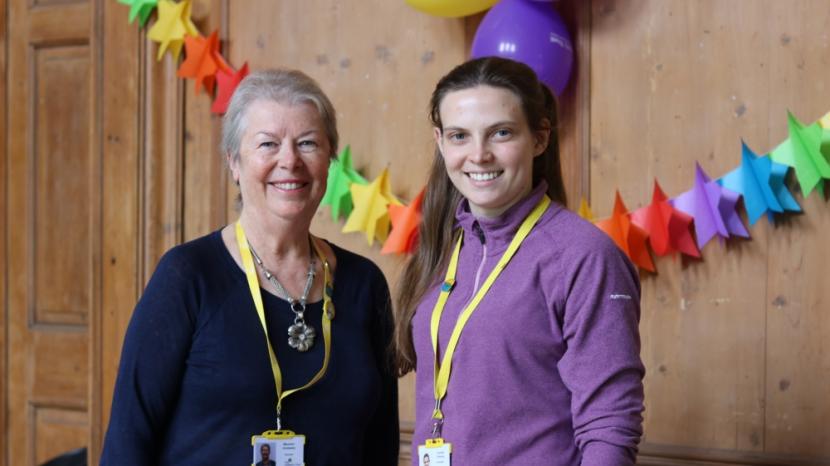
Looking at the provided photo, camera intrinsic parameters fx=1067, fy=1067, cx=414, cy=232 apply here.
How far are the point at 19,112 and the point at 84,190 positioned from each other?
42 cm

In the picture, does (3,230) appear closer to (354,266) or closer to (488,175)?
(354,266)

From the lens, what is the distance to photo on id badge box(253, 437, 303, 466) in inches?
71.1

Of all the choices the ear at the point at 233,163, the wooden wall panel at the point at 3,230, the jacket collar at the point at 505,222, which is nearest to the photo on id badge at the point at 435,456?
the jacket collar at the point at 505,222

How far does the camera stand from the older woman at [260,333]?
181cm

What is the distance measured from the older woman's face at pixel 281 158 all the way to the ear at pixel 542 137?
39 cm

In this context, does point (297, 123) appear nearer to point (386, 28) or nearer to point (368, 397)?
point (368, 397)

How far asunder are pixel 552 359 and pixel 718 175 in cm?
136

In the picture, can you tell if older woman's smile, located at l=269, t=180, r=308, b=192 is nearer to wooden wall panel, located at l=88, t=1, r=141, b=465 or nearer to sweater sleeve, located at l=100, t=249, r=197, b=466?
sweater sleeve, located at l=100, t=249, r=197, b=466

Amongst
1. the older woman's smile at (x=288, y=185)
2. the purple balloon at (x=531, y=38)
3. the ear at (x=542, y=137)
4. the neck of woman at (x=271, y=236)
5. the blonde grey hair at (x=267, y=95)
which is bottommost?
the neck of woman at (x=271, y=236)

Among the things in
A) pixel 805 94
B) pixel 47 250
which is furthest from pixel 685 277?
pixel 47 250

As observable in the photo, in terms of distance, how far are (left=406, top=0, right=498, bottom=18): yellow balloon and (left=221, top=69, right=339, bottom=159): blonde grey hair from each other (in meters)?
1.12

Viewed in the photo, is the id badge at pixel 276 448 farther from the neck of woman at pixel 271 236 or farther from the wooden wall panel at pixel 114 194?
the wooden wall panel at pixel 114 194

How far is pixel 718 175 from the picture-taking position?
283 cm

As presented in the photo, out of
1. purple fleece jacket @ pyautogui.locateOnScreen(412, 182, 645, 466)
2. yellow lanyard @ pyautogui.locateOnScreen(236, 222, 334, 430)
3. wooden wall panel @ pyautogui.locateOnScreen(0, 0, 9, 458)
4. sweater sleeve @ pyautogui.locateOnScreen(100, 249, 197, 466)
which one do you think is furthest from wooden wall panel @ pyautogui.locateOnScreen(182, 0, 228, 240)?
purple fleece jacket @ pyautogui.locateOnScreen(412, 182, 645, 466)
